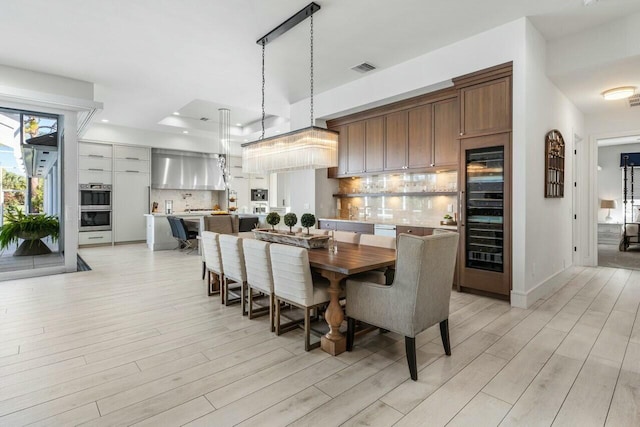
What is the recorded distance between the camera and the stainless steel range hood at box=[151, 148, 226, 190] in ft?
29.2

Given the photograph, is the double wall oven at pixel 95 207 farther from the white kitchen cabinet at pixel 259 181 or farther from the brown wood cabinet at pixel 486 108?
the brown wood cabinet at pixel 486 108

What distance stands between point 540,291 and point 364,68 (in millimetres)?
3673

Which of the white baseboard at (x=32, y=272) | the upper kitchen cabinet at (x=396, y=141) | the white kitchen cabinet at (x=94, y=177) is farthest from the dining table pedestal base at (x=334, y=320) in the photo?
the white kitchen cabinet at (x=94, y=177)

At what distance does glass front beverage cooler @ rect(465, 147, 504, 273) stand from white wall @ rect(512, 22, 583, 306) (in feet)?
0.70

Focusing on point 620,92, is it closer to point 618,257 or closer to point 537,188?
point 537,188

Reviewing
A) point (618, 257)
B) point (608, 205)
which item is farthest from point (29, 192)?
point (608, 205)

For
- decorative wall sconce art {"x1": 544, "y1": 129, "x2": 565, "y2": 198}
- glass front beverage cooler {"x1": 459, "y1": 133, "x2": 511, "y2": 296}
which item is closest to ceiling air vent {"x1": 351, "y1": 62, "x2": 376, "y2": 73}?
glass front beverage cooler {"x1": 459, "y1": 133, "x2": 511, "y2": 296}

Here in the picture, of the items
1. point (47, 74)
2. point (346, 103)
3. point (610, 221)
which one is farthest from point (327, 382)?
point (610, 221)

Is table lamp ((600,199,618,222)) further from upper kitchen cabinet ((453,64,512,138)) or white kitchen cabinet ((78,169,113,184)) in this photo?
white kitchen cabinet ((78,169,113,184))

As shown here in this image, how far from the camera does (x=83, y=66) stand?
183 inches

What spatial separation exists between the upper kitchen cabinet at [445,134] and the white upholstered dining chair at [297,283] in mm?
2781

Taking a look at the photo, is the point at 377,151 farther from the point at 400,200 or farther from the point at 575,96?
the point at 575,96

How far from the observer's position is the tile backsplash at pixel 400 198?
16.5ft

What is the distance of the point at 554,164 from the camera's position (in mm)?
4254
